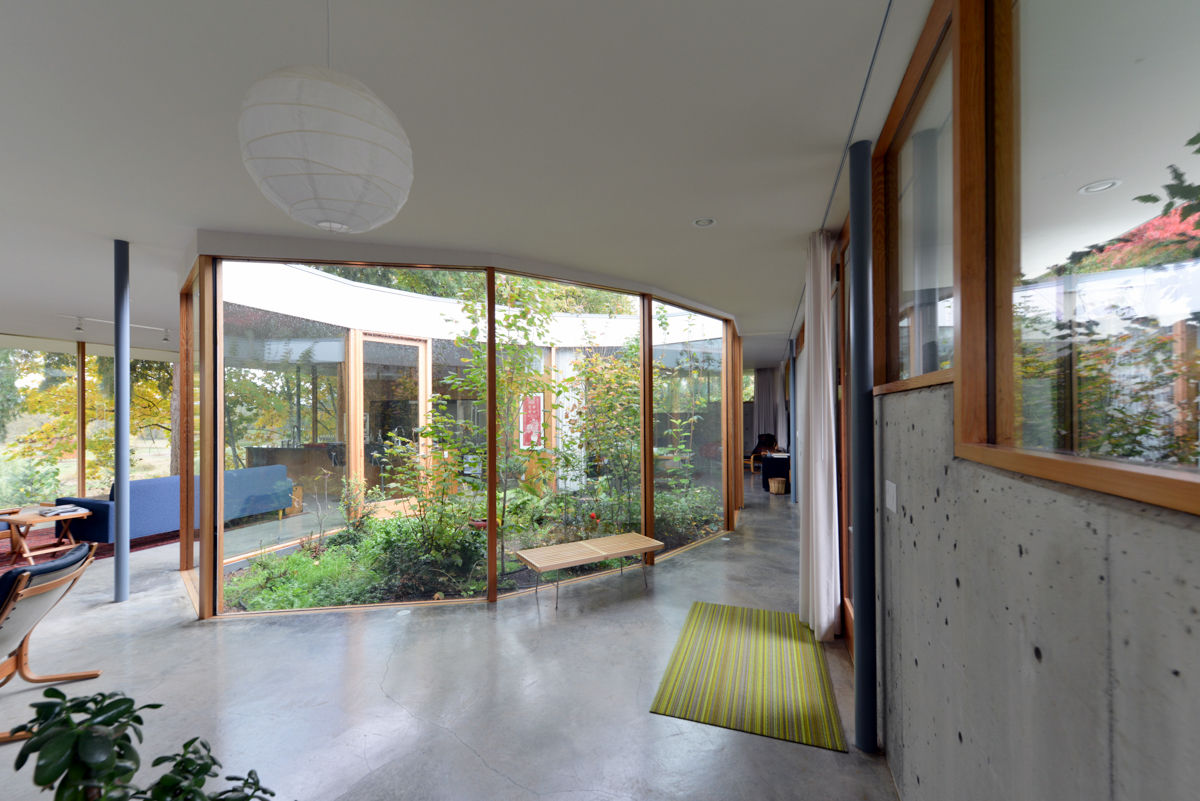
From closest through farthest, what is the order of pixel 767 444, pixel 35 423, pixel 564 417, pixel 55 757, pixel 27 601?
1. pixel 55 757
2. pixel 27 601
3. pixel 564 417
4. pixel 35 423
5. pixel 767 444

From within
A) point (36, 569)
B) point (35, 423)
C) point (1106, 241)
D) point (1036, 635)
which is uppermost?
point (1106, 241)

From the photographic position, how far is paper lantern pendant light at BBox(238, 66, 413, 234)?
3.69ft

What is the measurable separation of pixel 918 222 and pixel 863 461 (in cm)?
92

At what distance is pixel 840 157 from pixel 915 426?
1430mm

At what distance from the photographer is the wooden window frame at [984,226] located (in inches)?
44.1

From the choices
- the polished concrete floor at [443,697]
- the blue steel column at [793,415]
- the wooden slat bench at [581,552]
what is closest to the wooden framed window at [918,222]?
the polished concrete floor at [443,697]

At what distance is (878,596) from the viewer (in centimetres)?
204

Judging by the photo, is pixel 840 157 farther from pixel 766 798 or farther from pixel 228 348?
pixel 228 348

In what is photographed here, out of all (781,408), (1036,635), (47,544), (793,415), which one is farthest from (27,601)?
(781,408)

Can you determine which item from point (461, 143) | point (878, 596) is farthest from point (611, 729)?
point (461, 143)

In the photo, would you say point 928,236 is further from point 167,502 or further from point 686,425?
point 167,502

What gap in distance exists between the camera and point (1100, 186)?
2.68 ft

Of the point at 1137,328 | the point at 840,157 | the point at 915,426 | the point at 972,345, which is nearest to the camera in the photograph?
the point at 1137,328

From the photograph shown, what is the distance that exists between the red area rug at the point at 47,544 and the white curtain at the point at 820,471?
643 cm
